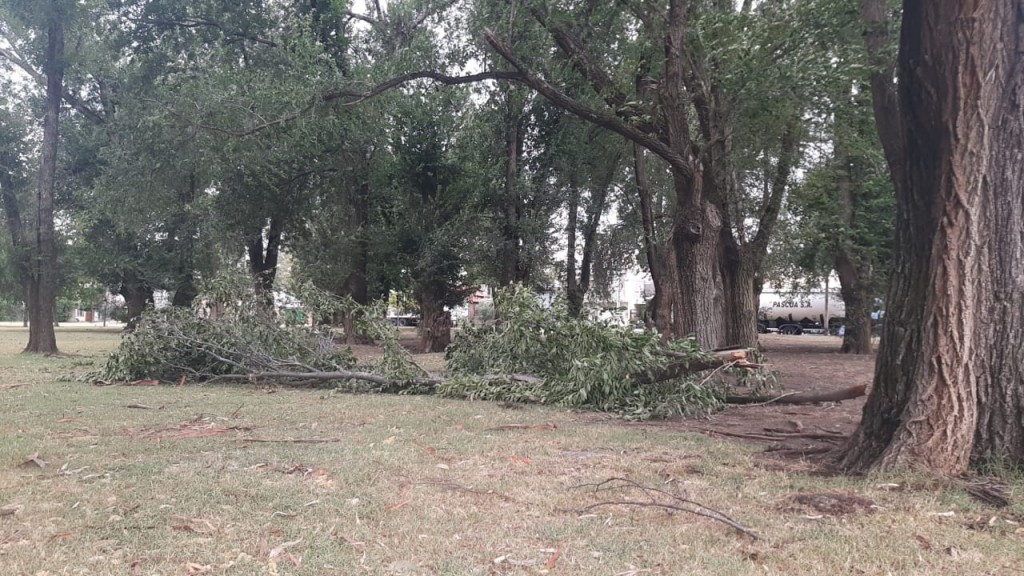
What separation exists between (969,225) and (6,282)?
38.4 m

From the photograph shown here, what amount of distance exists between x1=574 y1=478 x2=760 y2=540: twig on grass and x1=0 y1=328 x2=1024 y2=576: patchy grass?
70 millimetres

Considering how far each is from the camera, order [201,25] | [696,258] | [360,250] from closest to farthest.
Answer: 1. [696,258]
2. [201,25]
3. [360,250]

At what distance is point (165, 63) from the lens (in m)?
17.3

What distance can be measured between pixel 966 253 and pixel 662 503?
104 inches

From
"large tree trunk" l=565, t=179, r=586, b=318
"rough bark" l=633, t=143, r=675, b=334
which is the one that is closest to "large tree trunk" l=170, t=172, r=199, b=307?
"large tree trunk" l=565, t=179, r=586, b=318

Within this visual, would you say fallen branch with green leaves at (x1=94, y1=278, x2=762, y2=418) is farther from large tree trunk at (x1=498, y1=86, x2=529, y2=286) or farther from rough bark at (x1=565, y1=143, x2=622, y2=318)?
rough bark at (x1=565, y1=143, x2=622, y2=318)

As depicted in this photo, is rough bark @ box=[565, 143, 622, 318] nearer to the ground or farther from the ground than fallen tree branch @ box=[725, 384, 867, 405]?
Result: farther from the ground

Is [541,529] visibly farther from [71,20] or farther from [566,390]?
[71,20]

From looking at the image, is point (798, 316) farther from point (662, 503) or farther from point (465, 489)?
point (465, 489)

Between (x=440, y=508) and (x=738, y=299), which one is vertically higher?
(x=738, y=299)

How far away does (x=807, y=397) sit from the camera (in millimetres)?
6941

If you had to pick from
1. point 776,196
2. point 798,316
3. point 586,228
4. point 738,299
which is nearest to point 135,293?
point 586,228

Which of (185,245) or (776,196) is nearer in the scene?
(776,196)

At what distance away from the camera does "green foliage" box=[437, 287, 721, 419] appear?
7871mm
